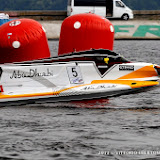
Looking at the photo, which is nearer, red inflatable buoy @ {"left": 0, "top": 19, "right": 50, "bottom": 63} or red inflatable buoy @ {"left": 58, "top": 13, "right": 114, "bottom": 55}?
red inflatable buoy @ {"left": 0, "top": 19, "right": 50, "bottom": 63}

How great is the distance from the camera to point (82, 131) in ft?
38.5

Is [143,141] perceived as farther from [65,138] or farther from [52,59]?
[52,59]

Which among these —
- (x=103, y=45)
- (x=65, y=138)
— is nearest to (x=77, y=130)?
(x=65, y=138)

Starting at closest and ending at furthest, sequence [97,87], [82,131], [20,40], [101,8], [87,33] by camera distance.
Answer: [82,131], [97,87], [20,40], [87,33], [101,8]

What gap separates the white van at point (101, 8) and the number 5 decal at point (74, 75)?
3134 centimetres

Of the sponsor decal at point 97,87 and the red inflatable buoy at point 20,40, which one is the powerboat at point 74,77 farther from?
the red inflatable buoy at point 20,40

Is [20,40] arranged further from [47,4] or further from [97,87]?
[47,4]

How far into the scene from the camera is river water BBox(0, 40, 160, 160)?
10.1 m

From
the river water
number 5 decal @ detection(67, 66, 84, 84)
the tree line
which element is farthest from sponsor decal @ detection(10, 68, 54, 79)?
the tree line

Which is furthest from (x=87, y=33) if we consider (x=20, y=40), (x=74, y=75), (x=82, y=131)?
(x=82, y=131)

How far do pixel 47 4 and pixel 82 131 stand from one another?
387 ft

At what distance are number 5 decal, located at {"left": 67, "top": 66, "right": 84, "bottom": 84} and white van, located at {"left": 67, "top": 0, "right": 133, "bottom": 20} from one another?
31337 millimetres

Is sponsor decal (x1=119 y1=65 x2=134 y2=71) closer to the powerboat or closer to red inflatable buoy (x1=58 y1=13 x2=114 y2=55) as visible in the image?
the powerboat

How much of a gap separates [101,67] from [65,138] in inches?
171
